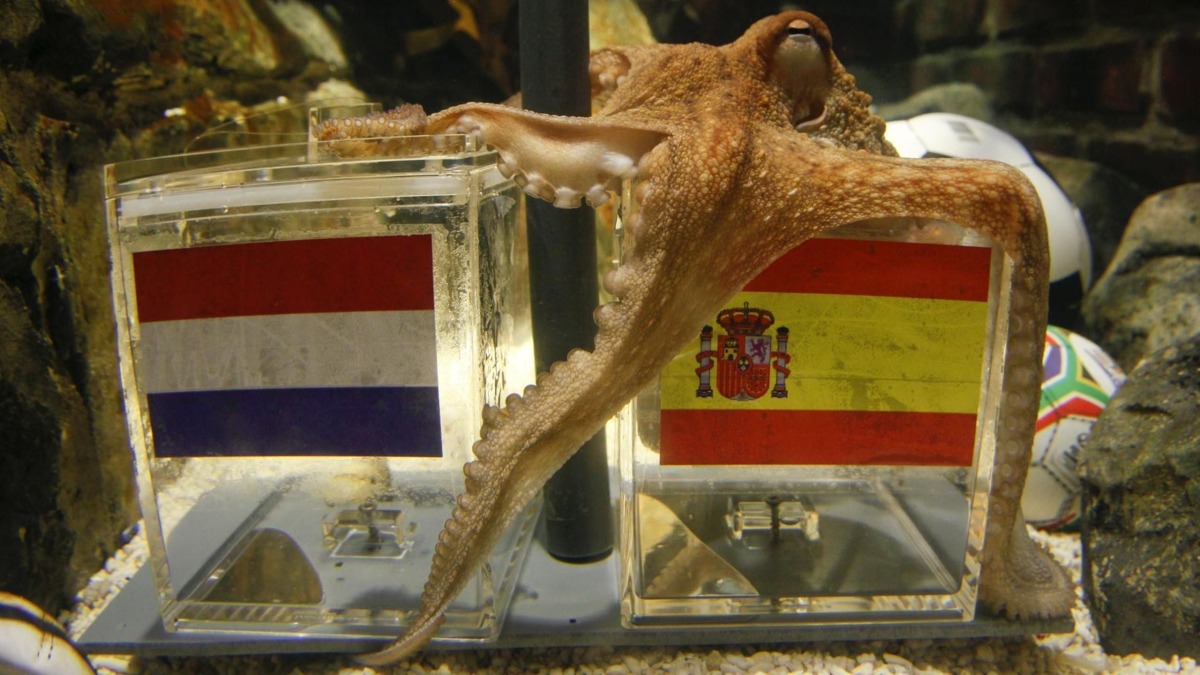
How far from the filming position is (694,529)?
5.32 ft

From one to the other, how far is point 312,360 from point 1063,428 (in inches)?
80.6

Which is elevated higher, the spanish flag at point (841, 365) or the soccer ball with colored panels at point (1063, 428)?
the spanish flag at point (841, 365)

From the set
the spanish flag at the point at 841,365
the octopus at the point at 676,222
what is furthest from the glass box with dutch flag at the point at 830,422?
the octopus at the point at 676,222

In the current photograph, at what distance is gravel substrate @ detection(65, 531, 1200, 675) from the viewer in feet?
4.67

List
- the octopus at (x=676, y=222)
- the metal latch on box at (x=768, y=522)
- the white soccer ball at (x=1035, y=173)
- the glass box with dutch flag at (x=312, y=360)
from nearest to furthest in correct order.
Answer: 1. the octopus at (x=676, y=222)
2. the glass box with dutch flag at (x=312, y=360)
3. the metal latch on box at (x=768, y=522)
4. the white soccer ball at (x=1035, y=173)

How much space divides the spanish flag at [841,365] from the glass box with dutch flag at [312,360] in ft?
1.45

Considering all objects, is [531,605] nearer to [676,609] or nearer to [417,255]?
[676,609]

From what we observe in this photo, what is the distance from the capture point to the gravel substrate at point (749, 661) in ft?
4.67

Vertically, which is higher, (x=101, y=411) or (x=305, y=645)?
(x=101, y=411)

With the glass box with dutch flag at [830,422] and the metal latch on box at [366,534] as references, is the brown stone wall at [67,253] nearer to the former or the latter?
the metal latch on box at [366,534]

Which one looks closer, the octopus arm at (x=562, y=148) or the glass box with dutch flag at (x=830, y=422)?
the octopus arm at (x=562, y=148)

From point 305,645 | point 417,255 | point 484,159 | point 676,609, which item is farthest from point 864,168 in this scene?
point 305,645

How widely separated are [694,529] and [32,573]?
1458 millimetres

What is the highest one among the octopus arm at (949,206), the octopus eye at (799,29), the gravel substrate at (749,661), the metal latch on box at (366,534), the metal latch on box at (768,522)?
the octopus eye at (799,29)
